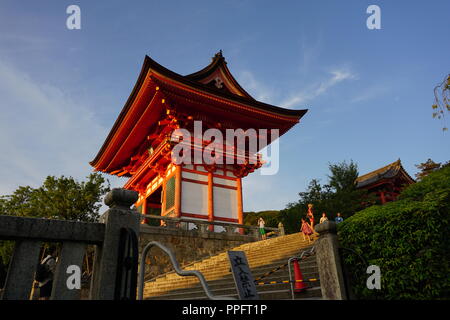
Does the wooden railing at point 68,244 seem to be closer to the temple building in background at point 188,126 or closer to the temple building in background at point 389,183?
the temple building in background at point 188,126

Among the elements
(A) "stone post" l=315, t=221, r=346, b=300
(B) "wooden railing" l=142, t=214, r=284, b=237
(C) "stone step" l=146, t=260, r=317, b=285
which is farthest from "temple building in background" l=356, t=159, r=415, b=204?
(A) "stone post" l=315, t=221, r=346, b=300

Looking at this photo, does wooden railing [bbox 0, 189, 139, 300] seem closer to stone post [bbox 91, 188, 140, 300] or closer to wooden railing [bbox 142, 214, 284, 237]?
stone post [bbox 91, 188, 140, 300]

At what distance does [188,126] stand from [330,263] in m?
12.1

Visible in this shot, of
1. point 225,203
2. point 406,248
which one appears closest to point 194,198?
point 225,203

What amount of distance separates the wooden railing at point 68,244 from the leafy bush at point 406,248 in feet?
10.9

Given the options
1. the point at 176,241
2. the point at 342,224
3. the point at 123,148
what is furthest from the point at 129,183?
the point at 342,224

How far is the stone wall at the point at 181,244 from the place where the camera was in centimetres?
1150

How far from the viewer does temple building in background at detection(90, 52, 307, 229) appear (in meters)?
14.0

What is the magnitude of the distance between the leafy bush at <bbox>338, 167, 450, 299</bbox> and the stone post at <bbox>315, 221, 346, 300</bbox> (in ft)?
1.09

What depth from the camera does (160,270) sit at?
11.5 m

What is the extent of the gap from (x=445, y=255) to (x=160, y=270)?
9365mm

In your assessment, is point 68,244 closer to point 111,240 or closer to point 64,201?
point 111,240

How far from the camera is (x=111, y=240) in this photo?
8.59 feet

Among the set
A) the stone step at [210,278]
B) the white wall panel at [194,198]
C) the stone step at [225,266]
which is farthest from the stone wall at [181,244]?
the white wall panel at [194,198]
